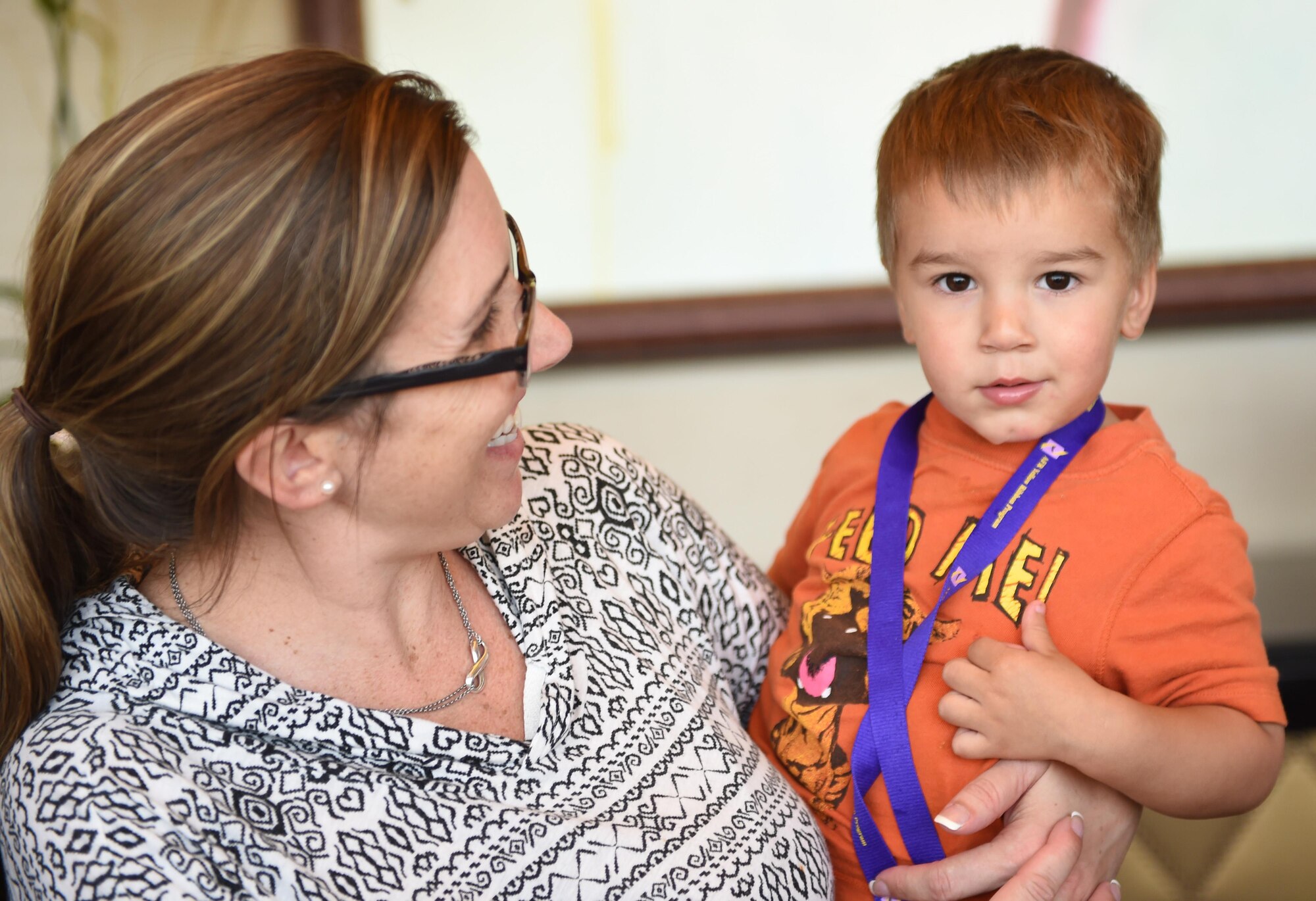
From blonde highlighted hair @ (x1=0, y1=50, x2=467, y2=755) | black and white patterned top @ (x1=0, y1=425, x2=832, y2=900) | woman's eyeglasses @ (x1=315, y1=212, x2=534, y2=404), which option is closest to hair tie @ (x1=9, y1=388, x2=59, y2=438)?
blonde highlighted hair @ (x1=0, y1=50, x2=467, y2=755)

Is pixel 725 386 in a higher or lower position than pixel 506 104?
lower

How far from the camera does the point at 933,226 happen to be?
1311 millimetres

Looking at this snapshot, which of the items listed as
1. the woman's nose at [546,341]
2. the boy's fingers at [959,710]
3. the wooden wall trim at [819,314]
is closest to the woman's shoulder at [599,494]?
the woman's nose at [546,341]

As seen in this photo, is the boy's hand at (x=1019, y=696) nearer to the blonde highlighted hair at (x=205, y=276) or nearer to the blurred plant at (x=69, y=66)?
the blonde highlighted hair at (x=205, y=276)

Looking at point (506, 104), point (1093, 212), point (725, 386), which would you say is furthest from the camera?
point (725, 386)

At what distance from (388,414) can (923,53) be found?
5.02ft

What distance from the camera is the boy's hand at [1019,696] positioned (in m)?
1.17

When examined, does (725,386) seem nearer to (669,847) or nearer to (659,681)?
(659,681)

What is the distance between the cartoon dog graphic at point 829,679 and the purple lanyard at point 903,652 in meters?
0.04

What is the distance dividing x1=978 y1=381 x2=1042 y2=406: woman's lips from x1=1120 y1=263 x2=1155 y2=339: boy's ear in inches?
5.6

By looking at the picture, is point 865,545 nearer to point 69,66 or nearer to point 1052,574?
point 1052,574

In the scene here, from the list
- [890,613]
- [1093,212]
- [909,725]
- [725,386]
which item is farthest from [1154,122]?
[725,386]

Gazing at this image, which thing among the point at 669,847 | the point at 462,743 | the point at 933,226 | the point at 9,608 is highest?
the point at 933,226

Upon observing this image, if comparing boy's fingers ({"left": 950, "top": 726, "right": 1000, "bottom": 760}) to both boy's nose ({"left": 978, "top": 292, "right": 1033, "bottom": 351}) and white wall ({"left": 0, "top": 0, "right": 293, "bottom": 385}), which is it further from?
white wall ({"left": 0, "top": 0, "right": 293, "bottom": 385})
